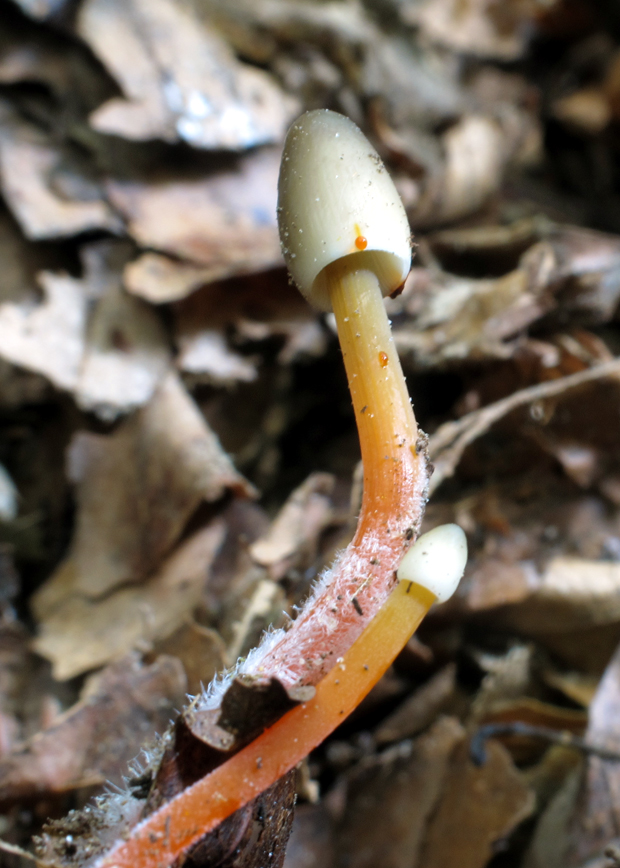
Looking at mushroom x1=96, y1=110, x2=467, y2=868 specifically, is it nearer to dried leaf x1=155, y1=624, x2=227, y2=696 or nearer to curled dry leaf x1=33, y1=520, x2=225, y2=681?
dried leaf x1=155, y1=624, x2=227, y2=696

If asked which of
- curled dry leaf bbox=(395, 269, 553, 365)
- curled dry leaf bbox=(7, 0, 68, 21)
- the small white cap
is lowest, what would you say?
the small white cap

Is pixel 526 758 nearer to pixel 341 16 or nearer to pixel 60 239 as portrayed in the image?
pixel 60 239

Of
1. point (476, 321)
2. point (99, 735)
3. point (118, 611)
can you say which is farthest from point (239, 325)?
point (99, 735)

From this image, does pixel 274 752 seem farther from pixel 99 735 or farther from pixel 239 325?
pixel 239 325

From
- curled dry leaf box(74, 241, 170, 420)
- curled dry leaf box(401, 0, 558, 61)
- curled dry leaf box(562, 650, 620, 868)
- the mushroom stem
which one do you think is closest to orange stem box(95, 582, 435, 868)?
the mushroom stem

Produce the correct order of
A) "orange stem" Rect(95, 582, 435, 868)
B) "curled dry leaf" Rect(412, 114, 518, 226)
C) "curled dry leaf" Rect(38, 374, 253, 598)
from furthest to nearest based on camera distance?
1. "curled dry leaf" Rect(412, 114, 518, 226)
2. "curled dry leaf" Rect(38, 374, 253, 598)
3. "orange stem" Rect(95, 582, 435, 868)

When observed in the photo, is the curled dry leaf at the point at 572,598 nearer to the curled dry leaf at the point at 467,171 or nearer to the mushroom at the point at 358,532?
the mushroom at the point at 358,532
